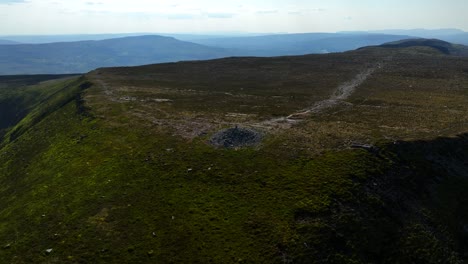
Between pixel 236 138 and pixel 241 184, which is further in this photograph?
pixel 236 138

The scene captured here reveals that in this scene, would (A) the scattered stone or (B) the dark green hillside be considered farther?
(A) the scattered stone

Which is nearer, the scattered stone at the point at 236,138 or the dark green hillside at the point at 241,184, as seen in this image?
the dark green hillside at the point at 241,184

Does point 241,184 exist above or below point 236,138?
below
